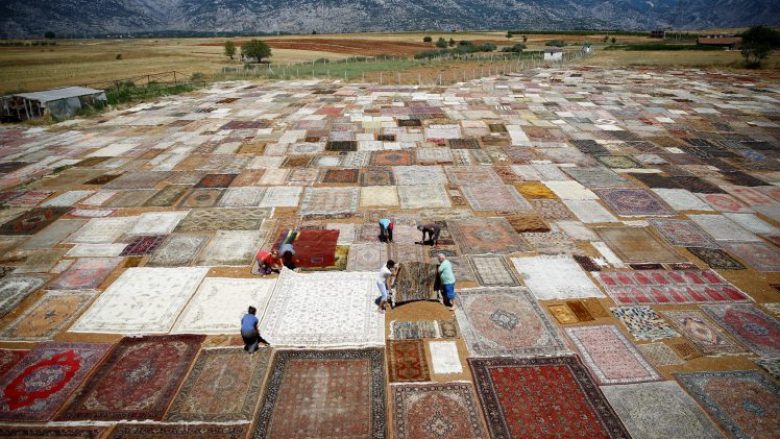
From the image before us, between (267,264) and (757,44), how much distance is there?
57.3 metres

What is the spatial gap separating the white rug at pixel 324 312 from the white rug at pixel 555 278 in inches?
154

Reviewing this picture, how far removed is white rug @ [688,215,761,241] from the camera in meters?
11.9

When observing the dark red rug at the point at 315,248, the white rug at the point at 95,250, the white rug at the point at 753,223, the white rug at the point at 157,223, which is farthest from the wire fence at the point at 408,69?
the white rug at the point at 95,250

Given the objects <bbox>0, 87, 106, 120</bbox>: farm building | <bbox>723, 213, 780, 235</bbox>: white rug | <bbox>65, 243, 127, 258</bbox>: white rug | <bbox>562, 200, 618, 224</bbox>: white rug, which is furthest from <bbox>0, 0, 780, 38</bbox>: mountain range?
<bbox>65, 243, 127, 258</bbox>: white rug

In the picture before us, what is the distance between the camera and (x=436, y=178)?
1678cm

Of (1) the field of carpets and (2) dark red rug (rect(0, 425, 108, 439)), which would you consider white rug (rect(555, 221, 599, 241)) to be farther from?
(2) dark red rug (rect(0, 425, 108, 439))

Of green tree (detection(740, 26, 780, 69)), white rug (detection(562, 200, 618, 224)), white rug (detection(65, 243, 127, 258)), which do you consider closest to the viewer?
white rug (detection(65, 243, 127, 258))

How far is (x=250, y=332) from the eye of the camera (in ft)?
25.4

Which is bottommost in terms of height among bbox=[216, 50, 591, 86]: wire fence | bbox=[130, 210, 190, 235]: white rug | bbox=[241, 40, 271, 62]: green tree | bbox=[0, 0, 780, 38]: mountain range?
bbox=[130, 210, 190, 235]: white rug

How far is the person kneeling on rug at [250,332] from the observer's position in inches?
304

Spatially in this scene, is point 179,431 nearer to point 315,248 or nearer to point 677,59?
point 315,248

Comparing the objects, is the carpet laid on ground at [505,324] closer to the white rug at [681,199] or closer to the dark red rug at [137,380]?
the dark red rug at [137,380]

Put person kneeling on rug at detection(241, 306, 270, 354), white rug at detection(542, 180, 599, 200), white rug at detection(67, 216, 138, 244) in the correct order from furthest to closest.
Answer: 1. white rug at detection(542, 180, 599, 200)
2. white rug at detection(67, 216, 138, 244)
3. person kneeling on rug at detection(241, 306, 270, 354)

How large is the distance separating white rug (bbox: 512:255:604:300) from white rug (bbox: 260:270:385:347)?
3921mm
